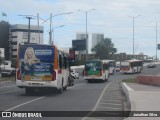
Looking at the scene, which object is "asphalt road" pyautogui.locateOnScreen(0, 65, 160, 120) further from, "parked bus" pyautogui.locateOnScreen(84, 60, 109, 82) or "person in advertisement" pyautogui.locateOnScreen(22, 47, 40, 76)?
"parked bus" pyautogui.locateOnScreen(84, 60, 109, 82)

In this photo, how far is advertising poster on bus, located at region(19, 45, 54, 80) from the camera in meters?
28.9

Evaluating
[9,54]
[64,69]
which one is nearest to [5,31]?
[9,54]

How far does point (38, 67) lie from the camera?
28.9 meters

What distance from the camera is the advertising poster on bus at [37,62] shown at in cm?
2889

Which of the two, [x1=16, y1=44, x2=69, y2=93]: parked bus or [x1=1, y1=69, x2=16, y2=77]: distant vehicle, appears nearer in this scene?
[x1=16, y1=44, x2=69, y2=93]: parked bus

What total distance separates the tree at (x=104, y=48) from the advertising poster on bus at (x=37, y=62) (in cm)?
13928

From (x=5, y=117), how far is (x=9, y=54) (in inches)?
5781

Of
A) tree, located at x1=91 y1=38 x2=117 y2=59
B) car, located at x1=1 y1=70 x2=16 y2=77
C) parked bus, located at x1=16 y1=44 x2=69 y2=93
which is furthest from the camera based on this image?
tree, located at x1=91 y1=38 x2=117 y2=59

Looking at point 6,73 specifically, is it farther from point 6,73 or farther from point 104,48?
point 104,48

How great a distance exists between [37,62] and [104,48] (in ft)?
462

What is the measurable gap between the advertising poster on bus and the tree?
139283mm

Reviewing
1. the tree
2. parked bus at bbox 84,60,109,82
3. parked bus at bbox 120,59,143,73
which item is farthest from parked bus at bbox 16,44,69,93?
the tree

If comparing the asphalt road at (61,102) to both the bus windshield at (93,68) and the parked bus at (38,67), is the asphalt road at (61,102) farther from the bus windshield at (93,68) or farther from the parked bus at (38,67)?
the bus windshield at (93,68)

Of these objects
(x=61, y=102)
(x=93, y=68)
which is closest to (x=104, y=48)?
(x=93, y=68)
